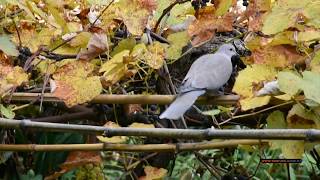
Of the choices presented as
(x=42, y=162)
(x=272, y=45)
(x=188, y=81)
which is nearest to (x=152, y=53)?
(x=188, y=81)

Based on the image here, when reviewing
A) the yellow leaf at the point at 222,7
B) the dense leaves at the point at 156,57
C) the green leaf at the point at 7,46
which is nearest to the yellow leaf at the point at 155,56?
the dense leaves at the point at 156,57

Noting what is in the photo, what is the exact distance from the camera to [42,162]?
5.76ft

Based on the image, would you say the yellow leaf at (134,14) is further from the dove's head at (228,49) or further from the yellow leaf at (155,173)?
the yellow leaf at (155,173)

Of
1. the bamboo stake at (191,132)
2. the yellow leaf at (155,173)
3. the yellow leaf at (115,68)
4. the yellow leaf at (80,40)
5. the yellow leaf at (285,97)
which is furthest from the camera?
the yellow leaf at (155,173)

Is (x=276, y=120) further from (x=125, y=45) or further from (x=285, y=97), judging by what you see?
(x=125, y=45)

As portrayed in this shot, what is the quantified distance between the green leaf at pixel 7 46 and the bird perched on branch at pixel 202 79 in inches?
10.8

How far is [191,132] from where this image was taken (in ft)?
2.24

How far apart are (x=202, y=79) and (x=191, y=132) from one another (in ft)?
0.67

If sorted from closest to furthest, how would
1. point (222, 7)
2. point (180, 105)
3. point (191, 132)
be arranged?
point (191, 132) < point (180, 105) < point (222, 7)

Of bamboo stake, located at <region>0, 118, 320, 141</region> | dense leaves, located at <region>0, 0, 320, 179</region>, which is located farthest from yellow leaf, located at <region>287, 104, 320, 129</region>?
bamboo stake, located at <region>0, 118, 320, 141</region>

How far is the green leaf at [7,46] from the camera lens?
2.97 ft

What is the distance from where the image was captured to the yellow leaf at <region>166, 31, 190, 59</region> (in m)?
0.91

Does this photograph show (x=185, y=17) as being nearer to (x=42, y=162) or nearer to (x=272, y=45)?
(x=272, y=45)

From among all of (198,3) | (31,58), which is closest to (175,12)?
(198,3)
